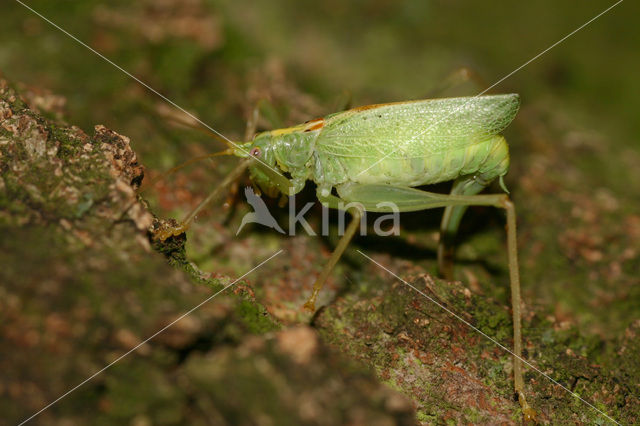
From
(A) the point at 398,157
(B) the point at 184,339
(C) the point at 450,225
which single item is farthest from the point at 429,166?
(B) the point at 184,339

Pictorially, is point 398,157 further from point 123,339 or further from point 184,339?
point 123,339

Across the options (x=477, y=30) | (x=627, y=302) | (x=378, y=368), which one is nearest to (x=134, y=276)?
(x=378, y=368)

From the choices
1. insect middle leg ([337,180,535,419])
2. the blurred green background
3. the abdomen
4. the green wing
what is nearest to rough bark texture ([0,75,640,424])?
insect middle leg ([337,180,535,419])

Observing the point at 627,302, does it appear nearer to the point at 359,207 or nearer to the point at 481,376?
the point at 481,376

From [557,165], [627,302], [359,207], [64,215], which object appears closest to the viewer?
[64,215]

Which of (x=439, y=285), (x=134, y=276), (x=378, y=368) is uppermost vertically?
(x=134, y=276)

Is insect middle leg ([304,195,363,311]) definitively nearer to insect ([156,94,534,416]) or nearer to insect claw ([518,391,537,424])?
insect ([156,94,534,416])
